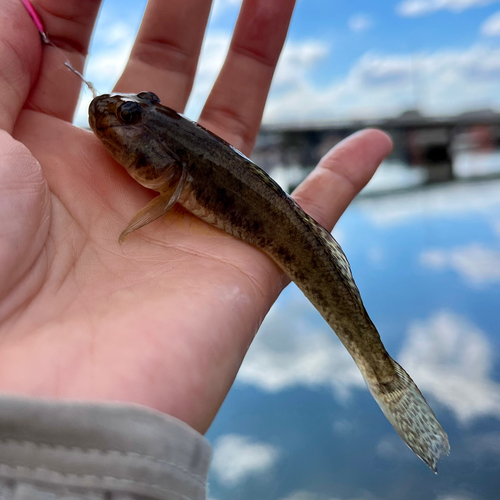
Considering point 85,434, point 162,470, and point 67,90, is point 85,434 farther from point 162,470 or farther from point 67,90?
point 67,90

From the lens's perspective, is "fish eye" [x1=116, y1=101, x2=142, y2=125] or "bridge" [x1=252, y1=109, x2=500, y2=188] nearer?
"fish eye" [x1=116, y1=101, x2=142, y2=125]

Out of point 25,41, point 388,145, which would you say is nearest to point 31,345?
point 25,41

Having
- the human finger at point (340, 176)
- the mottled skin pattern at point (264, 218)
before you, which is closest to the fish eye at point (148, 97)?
the mottled skin pattern at point (264, 218)

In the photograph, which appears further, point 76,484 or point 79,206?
point 79,206

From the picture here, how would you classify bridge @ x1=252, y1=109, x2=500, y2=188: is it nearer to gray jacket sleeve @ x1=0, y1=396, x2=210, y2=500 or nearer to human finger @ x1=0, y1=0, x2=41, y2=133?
human finger @ x1=0, y1=0, x2=41, y2=133

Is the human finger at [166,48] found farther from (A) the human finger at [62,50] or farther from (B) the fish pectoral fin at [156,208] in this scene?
(B) the fish pectoral fin at [156,208]

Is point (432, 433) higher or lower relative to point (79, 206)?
lower

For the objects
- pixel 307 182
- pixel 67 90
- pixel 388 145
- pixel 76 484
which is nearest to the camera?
pixel 76 484

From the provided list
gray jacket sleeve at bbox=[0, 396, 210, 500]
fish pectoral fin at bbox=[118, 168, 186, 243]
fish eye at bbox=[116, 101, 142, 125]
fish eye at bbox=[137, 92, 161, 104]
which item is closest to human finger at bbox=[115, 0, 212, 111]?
fish eye at bbox=[137, 92, 161, 104]

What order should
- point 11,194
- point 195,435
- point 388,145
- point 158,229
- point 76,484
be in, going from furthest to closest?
point 388,145 < point 158,229 < point 11,194 < point 195,435 < point 76,484
